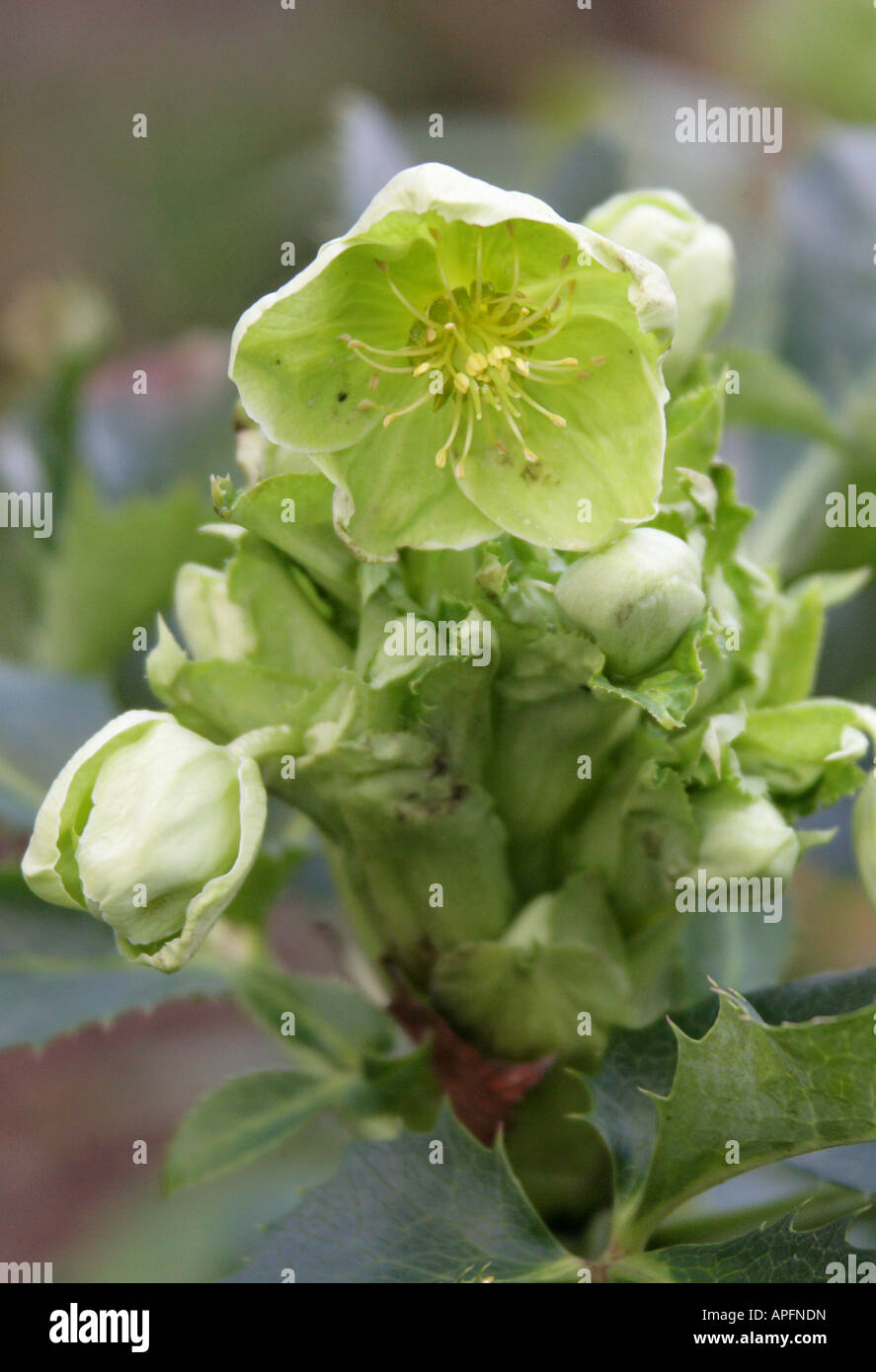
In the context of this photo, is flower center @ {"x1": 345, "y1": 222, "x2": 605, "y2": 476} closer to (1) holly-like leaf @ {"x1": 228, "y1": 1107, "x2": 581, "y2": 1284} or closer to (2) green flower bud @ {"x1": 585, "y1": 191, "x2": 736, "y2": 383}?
(2) green flower bud @ {"x1": 585, "y1": 191, "x2": 736, "y2": 383}

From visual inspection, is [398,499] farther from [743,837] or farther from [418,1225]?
[418,1225]

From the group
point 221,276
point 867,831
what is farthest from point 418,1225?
point 221,276

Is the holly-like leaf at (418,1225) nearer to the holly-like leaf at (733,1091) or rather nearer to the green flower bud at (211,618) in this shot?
the holly-like leaf at (733,1091)

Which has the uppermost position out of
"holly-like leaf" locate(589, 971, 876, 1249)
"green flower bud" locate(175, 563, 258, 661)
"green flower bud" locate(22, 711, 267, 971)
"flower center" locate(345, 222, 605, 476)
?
"flower center" locate(345, 222, 605, 476)

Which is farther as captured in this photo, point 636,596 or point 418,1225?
point 418,1225

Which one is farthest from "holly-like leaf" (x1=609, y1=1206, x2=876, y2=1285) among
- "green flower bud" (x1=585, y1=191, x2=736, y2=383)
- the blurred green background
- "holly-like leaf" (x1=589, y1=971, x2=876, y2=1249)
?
"green flower bud" (x1=585, y1=191, x2=736, y2=383)
